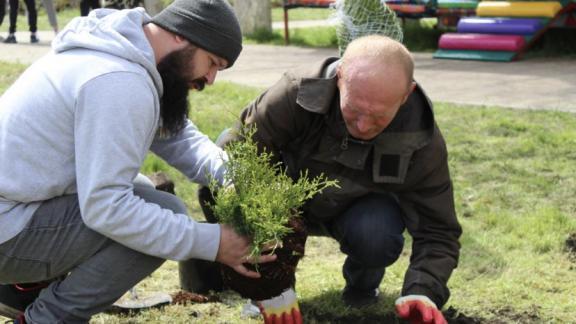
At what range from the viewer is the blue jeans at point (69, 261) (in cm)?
266

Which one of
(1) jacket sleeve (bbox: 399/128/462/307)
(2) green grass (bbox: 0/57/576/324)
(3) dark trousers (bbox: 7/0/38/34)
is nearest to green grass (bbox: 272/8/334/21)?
(3) dark trousers (bbox: 7/0/38/34)

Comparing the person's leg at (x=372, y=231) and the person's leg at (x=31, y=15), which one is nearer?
the person's leg at (x=372, y=231)

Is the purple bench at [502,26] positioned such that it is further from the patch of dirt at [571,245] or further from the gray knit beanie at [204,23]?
the gray knit beanie at [204,23]

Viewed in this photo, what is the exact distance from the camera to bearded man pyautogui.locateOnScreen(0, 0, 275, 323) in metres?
2.44

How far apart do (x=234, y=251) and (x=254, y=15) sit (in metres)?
10.5

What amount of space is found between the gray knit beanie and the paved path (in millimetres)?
4483

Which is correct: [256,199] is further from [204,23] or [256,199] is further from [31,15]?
[31,15]

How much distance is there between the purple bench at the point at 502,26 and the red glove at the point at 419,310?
23.6 feet

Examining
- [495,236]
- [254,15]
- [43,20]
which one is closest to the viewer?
[495,236]

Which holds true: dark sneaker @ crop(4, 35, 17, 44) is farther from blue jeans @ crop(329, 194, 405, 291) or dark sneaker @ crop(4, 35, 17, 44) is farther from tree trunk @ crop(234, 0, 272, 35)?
blue jeans @ crop(329, 194, 405, 291)

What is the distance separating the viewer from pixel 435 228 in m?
3.09

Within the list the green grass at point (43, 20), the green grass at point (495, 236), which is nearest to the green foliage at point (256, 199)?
the green grass at point (495, 236)

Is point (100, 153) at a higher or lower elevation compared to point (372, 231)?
higher

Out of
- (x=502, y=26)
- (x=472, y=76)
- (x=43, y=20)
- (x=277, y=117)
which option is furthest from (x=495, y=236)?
(x=43, y=20)
